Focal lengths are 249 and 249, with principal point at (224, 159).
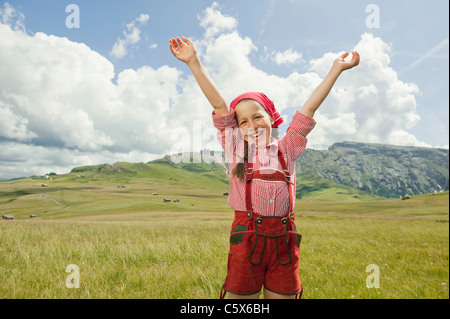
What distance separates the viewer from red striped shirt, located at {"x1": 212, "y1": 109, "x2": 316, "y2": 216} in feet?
8.74

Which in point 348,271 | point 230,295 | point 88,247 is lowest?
point 348,271

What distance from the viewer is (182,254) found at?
6711mm

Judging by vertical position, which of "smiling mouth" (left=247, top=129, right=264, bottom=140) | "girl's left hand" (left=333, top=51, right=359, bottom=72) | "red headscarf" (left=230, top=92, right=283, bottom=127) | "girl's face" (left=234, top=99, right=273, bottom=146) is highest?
"girl's left hand" (left=333, top=51, right=359, bottom=72)

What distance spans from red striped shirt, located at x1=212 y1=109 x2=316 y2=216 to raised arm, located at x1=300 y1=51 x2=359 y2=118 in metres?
0.13

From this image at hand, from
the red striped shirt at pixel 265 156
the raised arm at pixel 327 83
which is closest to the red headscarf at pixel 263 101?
the red striped shirt at pixel 265 156

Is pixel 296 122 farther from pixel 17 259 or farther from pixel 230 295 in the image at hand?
pixel 17 259

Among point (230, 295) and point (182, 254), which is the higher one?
point (230, 295)

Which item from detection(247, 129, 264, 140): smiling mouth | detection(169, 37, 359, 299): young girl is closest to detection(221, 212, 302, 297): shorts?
detection(169, 37, 359, 299): young girl

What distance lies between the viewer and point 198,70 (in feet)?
8.46

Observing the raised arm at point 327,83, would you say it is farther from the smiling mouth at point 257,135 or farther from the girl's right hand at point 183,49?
the girl's right hand at point 183,49

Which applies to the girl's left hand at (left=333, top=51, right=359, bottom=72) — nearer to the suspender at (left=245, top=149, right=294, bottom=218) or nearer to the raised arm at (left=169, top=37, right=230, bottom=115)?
the suspender at (left=245, top=149, right=294, bottom=218)

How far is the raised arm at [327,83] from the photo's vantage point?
2732 millimetres
